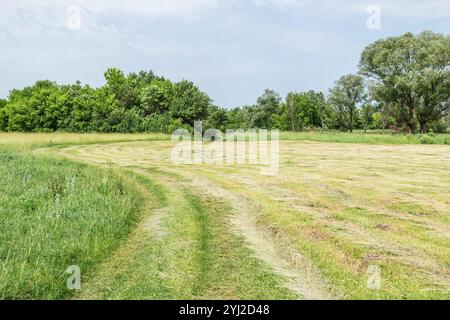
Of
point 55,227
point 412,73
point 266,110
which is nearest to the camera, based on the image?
point 55,227

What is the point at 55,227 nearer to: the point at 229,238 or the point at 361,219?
the point at 229,238

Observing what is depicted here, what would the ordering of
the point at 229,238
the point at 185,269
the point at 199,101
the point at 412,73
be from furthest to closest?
the point at 199,101 < the point at 412,73 < the point at 229,238 < the point at 185,269

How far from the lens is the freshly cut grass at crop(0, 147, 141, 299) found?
20.2 feet

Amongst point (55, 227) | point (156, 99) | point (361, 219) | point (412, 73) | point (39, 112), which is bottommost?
point (361, 219)

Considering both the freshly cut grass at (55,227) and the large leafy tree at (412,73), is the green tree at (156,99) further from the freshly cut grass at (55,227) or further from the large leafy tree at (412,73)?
the freshly cut grass at (55,227)

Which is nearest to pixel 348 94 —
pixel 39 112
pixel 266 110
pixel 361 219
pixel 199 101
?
pixel 266 110

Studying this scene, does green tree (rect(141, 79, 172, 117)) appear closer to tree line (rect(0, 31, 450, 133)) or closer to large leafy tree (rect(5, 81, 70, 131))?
tree line (rect(0, 31, 450, 133))

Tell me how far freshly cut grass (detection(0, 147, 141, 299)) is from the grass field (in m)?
0.03

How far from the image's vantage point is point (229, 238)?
341 inches

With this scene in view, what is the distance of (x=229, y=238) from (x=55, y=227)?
3.59m

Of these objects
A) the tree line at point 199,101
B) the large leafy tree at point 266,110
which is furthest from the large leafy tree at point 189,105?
the large leafy tree at point 266,110

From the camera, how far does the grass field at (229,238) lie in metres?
6.16
